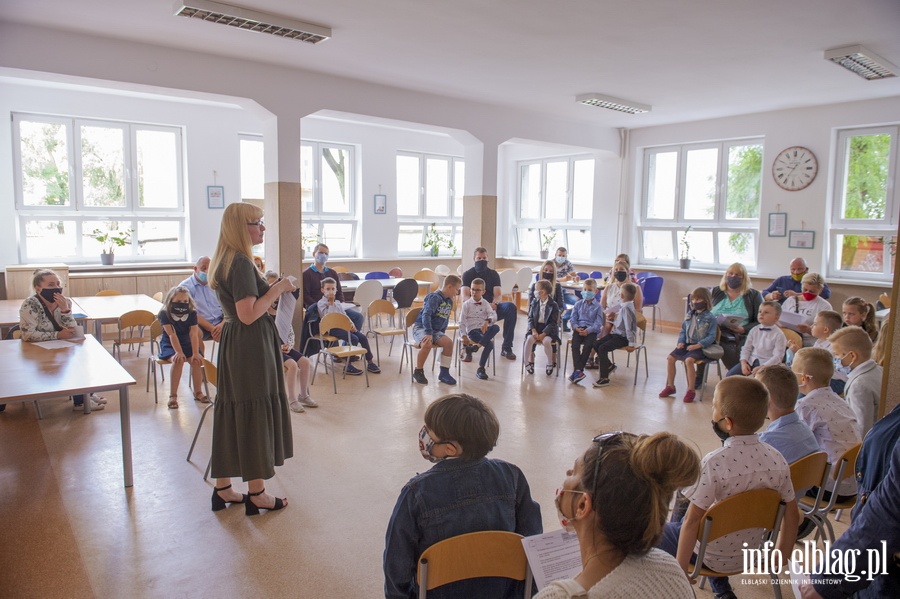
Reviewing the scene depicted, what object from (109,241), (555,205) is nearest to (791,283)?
(555,205)

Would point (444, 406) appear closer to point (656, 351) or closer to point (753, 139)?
point (656, 351)

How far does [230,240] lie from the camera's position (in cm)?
297

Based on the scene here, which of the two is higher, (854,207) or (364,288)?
(854,207)

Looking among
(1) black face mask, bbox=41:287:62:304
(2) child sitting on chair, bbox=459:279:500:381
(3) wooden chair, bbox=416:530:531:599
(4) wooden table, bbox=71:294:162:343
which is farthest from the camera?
(2) child sitting on chair, bbox=459:279:500:381

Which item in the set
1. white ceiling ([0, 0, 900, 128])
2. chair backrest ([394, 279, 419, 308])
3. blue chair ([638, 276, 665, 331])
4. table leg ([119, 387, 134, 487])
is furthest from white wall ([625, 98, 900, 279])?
table leg ([119, 387, 134, 487])

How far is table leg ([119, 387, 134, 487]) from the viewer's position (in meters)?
3.57

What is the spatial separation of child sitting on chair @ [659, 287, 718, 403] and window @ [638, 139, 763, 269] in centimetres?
438

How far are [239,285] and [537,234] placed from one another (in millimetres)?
10050

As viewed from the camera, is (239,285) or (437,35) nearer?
(239,285)

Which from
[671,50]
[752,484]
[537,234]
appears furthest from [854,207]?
[752,484]

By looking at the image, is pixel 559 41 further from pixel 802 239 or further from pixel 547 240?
pixel 547 240

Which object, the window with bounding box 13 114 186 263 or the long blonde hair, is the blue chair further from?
the long blonde hair

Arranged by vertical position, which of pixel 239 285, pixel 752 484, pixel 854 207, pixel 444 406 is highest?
pixel 854 207

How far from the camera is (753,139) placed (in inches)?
367
